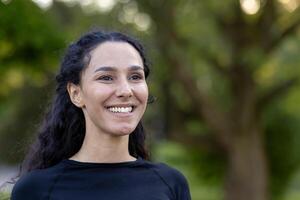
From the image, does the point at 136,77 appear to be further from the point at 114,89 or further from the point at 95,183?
the point at 95,183

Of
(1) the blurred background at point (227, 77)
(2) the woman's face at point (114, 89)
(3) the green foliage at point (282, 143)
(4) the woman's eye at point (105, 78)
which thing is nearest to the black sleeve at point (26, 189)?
(2) the woman's face at point (114, 89)

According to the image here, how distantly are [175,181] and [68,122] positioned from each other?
0.46 meters

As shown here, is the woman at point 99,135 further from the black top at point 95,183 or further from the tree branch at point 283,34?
the tree branch at point 283,34

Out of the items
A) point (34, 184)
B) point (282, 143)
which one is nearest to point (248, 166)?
point (282, 143)

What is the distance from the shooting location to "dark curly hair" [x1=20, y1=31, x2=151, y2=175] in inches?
114

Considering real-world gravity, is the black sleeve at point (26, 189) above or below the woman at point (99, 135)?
below

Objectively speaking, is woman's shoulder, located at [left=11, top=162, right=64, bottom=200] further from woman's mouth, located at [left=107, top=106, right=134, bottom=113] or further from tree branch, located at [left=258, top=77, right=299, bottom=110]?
tree branch, located at [left=258, top=77, right=299, bottom=110]

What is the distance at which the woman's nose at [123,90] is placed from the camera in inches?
107

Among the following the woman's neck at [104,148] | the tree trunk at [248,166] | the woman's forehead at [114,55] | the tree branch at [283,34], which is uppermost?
the tree branch at [283,34]

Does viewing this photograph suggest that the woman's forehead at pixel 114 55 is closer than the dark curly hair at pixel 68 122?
Yes

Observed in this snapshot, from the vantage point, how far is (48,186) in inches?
110

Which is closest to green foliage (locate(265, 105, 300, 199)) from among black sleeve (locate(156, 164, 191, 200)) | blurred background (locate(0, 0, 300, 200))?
blurred background (locate(0, 0, 300, 200))

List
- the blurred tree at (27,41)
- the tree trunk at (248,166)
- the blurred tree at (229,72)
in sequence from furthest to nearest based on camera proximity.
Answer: the tree trunk at (248,166) → the blurred tree at (229,72) → the blurred tree at (27,41)

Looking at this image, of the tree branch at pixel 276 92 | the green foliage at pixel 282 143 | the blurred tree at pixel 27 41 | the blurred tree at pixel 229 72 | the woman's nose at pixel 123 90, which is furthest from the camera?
the green foliage at pixel 282 143
